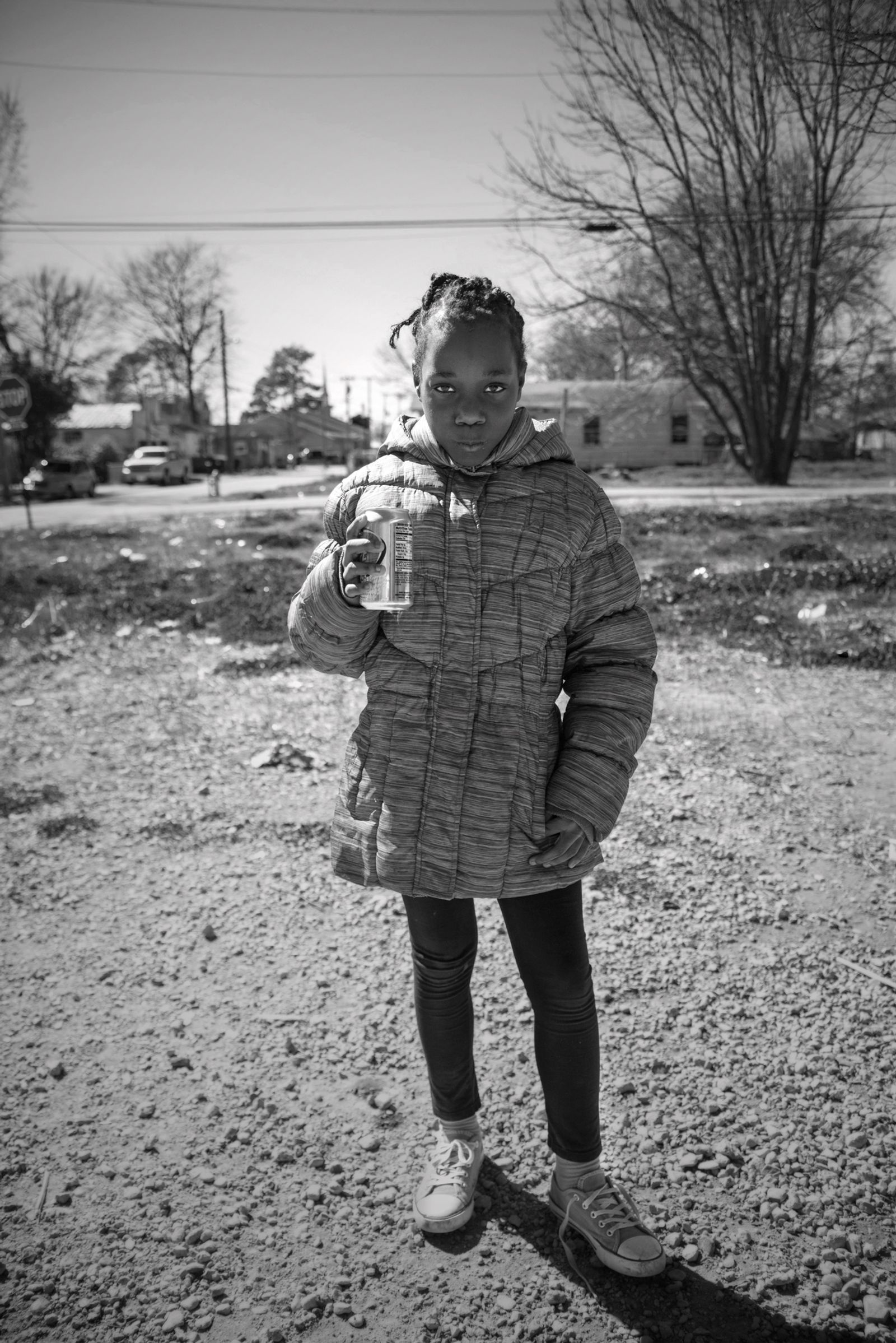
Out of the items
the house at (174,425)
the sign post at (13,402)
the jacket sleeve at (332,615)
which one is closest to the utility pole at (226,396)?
the house at (174,425)

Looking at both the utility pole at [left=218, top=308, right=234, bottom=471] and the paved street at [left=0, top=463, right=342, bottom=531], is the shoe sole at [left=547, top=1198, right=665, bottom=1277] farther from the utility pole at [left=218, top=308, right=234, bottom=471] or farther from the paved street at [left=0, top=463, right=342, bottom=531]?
the utility pole at [left=218, top=308, right=234, bottom=471]

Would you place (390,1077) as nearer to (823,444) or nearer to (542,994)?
(542,994)

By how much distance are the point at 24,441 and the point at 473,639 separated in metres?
41.8

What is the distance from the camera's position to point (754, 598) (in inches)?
307

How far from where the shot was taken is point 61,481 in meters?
32.1

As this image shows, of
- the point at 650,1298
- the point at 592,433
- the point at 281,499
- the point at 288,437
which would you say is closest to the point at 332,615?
the point at 650,1298

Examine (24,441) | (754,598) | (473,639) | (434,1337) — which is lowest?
(434,1337)

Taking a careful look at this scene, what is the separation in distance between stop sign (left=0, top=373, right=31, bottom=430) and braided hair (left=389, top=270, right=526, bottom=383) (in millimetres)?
14731

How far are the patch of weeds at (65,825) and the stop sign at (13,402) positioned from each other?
12556 mm

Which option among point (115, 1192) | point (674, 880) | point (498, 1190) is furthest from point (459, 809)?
point (674, 880)

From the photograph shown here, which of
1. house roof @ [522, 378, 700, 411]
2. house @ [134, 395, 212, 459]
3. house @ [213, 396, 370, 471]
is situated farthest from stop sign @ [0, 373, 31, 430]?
house @ [213, 396, 370, 471]

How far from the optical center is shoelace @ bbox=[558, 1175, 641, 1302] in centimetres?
181

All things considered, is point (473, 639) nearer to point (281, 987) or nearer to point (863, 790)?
point (281, 987)

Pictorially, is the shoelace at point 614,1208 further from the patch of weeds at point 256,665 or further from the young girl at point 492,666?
the patch of weeds at point 256,665
